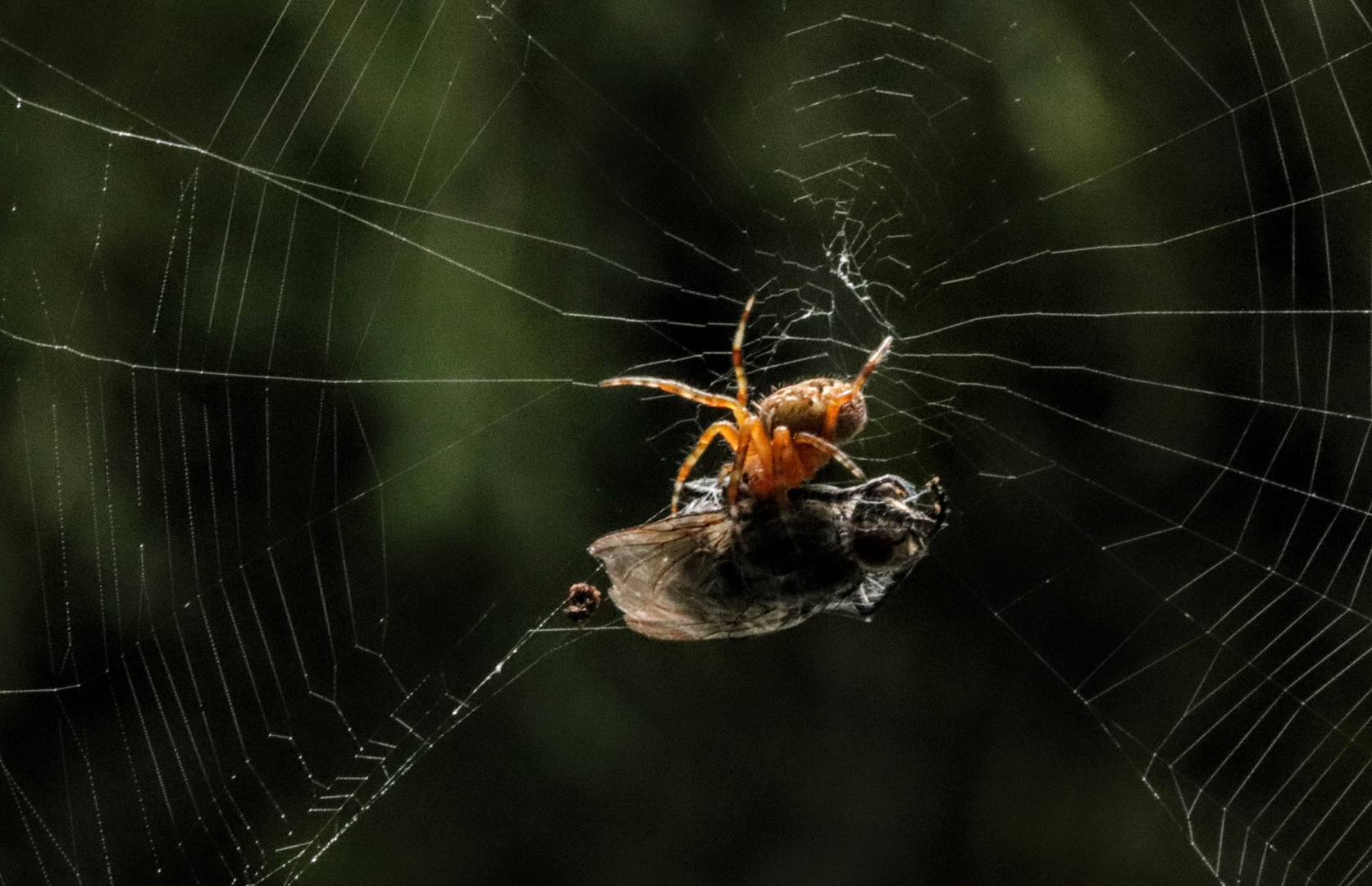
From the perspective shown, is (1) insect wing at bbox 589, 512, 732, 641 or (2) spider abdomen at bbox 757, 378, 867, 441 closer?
(1) insect wing at bbox 589, 512, 732, 641

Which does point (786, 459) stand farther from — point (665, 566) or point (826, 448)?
point (665, 566)

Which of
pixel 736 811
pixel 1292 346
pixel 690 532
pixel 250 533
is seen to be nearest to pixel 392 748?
pixel 250 533

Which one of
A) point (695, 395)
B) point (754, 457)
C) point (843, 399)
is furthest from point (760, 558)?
point (695, 395)

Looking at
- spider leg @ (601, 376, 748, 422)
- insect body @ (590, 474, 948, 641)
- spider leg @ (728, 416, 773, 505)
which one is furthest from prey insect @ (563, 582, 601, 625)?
spider leg @ (601, 376, 748, 422)

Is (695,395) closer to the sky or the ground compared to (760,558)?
closer to the sky

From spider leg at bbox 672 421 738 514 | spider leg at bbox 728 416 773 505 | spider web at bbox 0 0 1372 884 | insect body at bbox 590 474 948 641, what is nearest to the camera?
insect body at bbox 590 474 948 641

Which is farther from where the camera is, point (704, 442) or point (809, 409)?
point (704, 442)

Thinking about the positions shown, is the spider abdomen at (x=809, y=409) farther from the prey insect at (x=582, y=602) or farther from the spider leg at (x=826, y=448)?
the prey insect at (x=582, y=602)

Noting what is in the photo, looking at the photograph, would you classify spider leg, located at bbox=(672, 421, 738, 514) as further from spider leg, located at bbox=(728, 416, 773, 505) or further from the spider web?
the spider web
